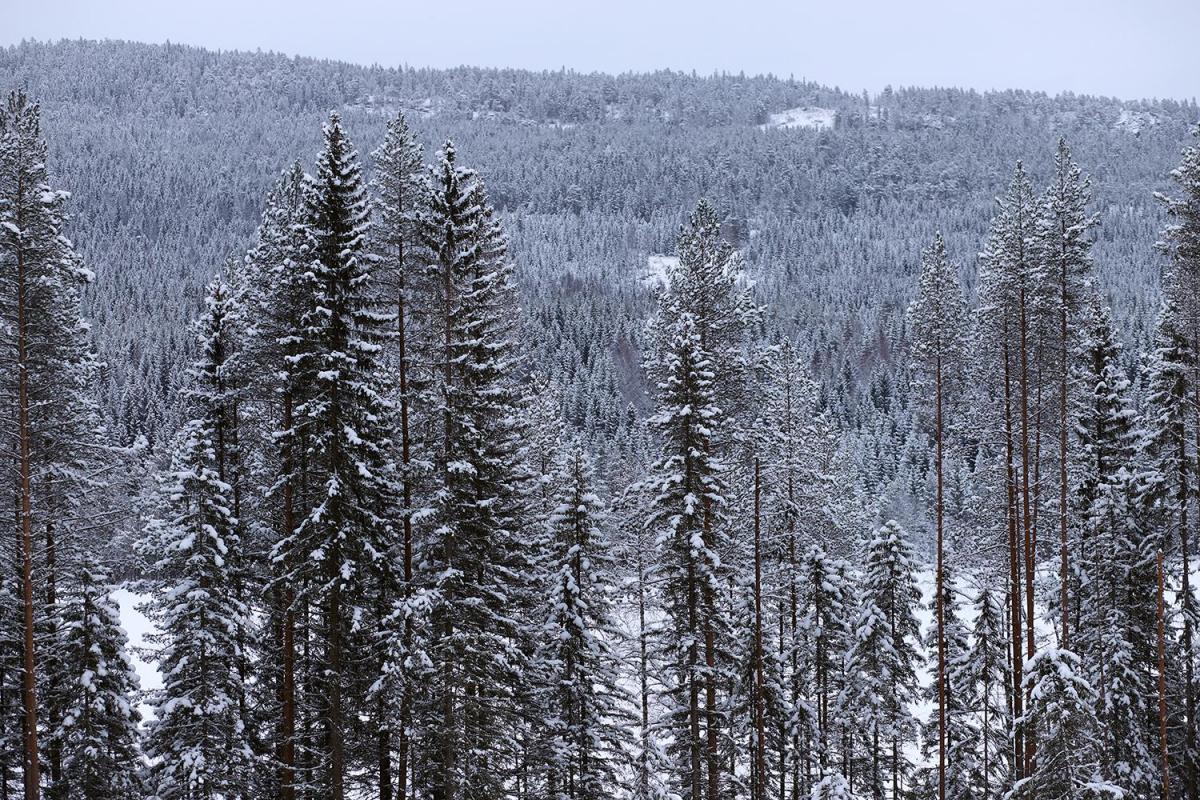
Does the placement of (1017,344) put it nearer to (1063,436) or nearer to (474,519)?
(1063,436)

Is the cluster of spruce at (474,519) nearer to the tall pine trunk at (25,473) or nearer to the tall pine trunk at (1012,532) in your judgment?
the tall pine trunk at (25,473)

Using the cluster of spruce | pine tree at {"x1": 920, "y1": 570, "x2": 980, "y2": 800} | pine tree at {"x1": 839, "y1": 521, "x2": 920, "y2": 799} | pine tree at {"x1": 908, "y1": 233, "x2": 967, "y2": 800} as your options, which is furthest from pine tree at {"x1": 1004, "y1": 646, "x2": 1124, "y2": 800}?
pine tree at {"x1": 839, "y1": 521, "x2": 920, "y2": 799}

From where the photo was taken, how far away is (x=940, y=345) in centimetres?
2894

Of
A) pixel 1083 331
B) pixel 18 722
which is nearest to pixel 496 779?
pixel 18 722

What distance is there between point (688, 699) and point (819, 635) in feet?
19.4

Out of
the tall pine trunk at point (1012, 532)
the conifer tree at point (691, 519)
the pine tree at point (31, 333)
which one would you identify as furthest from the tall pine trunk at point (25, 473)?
the tall pine trunk at point (1012, 532)

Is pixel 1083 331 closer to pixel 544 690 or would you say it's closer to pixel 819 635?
pixel 819 635

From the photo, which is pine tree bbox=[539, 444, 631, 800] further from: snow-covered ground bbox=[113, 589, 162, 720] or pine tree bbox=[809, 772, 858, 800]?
snow-covered ground bbox=[113, 589, 162, 720]

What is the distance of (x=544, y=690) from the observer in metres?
25.2

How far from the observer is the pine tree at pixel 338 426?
68.5 feet

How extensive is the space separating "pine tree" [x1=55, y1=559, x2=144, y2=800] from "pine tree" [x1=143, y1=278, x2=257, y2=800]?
81 cm

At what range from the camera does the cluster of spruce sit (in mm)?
20938

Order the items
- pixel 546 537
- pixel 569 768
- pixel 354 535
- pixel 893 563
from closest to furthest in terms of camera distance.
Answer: pixel 354 535 < pixel 569 768 < pixel 546 537 < pixel 893 563

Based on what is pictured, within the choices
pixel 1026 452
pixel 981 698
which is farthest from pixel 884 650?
pixel 1026 452
